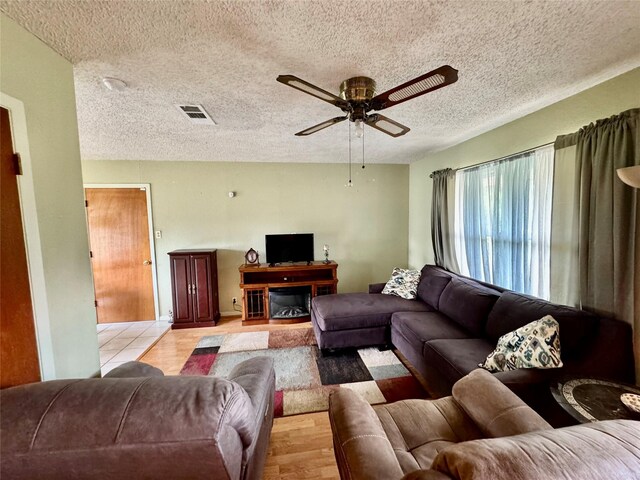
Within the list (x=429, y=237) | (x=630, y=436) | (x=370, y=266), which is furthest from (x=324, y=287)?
(x=630, y=436)

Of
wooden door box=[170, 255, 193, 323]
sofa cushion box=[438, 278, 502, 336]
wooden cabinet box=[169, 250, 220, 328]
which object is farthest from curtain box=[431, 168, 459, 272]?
wooden door box=[170, 255, 193, 323]

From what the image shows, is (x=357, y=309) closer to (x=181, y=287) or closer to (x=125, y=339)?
(x=181, y=287)

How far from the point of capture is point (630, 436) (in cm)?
64

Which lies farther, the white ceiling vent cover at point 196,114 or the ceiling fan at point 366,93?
the white ceiling vent cover at point 196,114

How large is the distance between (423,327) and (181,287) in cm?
327

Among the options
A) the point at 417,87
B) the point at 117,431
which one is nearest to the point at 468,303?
the point at 417,87

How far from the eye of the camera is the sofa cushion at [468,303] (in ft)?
7.86

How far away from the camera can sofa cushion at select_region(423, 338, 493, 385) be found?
1869 mm

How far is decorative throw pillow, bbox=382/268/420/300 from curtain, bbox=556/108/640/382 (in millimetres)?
1722

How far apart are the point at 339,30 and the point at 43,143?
1.58 metres

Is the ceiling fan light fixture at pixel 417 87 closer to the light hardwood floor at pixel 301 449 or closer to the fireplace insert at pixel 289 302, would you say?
the light hardwood floor at pixel 301 449

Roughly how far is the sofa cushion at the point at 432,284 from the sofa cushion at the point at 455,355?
0.84 m

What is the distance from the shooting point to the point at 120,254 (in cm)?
400

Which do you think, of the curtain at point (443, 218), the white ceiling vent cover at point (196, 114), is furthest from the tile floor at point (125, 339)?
the curtain at point (443, 218)
